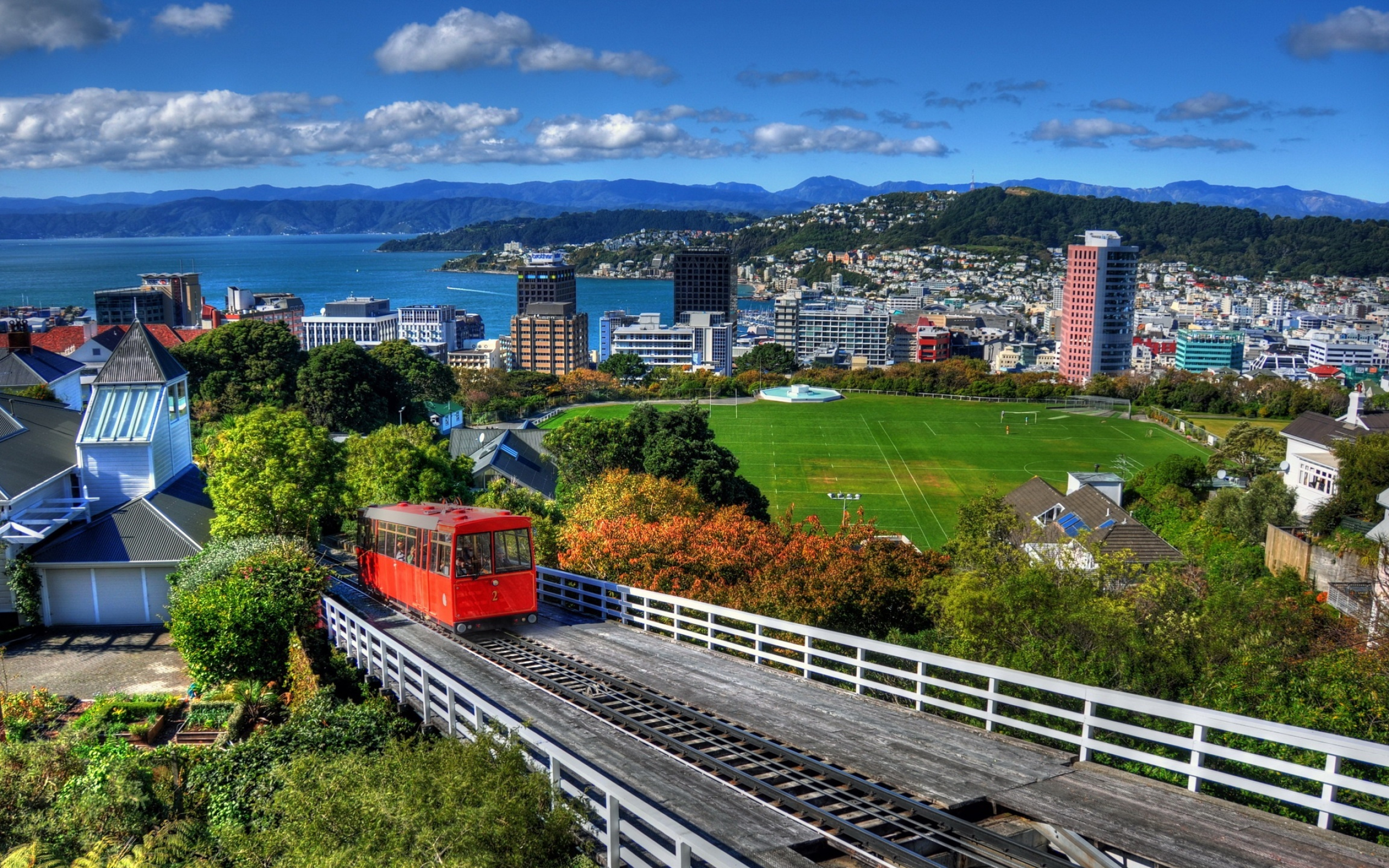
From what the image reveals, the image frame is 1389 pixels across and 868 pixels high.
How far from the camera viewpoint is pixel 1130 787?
8.27 m

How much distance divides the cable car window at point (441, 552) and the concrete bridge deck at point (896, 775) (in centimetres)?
197

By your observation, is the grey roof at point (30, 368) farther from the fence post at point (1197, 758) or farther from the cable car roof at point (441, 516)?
the fence post at point (1197, 758)

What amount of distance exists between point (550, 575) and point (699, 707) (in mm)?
6925

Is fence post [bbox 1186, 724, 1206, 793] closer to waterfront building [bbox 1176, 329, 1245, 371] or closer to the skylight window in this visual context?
the skylight window

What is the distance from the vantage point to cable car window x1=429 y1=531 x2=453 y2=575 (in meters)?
14.5

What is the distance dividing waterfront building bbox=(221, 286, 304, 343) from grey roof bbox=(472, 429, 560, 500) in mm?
103786

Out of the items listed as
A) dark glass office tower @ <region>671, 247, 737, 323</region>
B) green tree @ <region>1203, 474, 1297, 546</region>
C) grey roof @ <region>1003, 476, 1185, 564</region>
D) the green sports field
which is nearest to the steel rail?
grey roof @ <region>1003, 476, 1185, 564</region>

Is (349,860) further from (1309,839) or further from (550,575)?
(550,575)

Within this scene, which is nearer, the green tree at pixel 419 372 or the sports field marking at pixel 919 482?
the sports field marking at pixel 919 482

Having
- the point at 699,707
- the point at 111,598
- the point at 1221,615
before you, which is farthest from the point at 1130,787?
the point at 111,598

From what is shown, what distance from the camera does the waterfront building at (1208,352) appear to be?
497ft

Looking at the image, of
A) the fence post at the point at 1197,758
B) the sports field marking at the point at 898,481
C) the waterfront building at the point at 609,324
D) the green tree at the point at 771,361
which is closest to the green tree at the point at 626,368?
the green tree at the point at 771,361

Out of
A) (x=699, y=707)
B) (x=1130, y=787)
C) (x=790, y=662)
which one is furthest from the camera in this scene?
(x=790, y=662)

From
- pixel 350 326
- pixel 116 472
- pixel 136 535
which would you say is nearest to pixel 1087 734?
pixel 136 535
